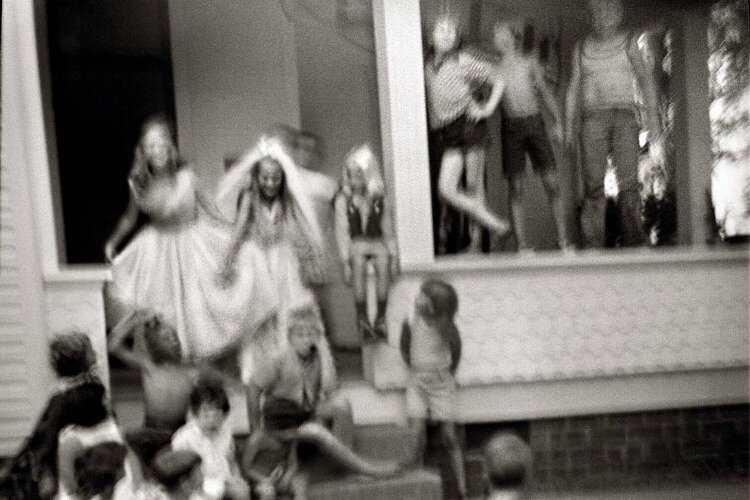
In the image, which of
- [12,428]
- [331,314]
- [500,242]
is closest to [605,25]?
[500,242]

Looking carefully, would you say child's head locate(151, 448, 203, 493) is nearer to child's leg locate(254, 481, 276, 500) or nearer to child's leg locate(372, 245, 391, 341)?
child's leg locate(254, 481, 276, 500)

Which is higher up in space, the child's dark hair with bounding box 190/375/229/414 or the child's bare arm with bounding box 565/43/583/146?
the child's bare arm with bounding box 565/43/583/146

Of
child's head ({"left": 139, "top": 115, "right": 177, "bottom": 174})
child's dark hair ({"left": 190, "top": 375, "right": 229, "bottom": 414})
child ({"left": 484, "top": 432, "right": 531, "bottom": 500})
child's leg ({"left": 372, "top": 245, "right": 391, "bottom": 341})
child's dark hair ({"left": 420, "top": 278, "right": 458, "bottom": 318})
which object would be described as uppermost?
child's head ({"left": 139, "top": 115, "right": 177, "bottom": 174})

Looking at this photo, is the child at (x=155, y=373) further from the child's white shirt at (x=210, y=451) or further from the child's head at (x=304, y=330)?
the child's head at (x=304, y=330)

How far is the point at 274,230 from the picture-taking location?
4.04 m

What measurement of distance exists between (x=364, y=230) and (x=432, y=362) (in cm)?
74

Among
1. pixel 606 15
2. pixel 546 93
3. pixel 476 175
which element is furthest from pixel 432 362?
pixel 606 15

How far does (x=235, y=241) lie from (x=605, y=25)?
219 cm

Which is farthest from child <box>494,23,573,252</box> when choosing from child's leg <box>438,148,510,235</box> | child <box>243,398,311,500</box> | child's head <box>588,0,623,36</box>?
child <box>243,398,311,500</box>

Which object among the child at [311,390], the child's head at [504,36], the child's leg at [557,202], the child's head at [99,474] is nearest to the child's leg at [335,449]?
the child at [311,390]

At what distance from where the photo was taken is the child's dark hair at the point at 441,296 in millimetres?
4000

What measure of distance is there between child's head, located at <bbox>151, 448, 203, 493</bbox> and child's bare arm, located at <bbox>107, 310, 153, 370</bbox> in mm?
724

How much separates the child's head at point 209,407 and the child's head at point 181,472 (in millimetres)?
249

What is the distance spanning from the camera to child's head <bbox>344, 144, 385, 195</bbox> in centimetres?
400
